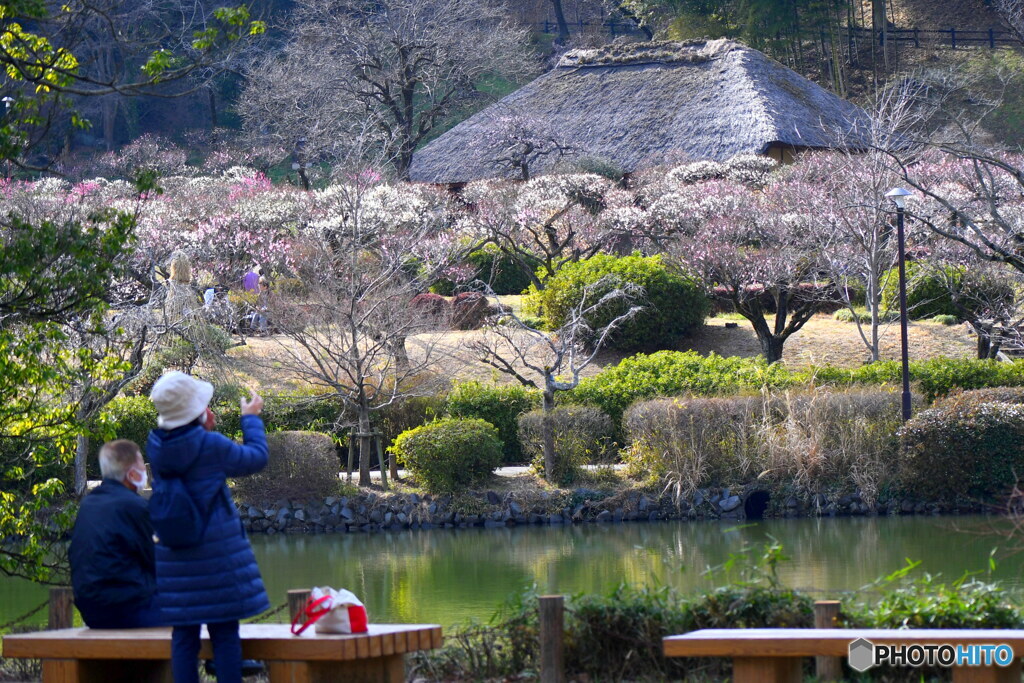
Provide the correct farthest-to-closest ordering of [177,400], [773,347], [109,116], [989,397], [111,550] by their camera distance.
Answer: [109,116]
[773,347]
[989,397]
[111,550]
[177,400]

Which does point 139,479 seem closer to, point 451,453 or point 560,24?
point 451,453

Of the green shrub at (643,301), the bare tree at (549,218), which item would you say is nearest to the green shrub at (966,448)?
the green shrub at (643,301)

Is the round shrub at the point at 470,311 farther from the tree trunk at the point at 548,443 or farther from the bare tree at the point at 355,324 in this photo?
the tree trunk at the point at 548,443

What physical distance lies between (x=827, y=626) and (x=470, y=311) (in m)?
19.2

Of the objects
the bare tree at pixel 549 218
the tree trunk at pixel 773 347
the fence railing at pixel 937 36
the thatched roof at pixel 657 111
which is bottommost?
the tree trunk at pixel 773 347

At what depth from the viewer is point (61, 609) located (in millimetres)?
6105

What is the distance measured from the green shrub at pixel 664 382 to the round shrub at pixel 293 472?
12.8 ft

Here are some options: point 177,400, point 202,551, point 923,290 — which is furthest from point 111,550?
point 923,290

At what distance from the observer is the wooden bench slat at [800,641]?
491cm

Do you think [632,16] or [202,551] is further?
[632,16]

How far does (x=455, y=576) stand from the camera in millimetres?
12312

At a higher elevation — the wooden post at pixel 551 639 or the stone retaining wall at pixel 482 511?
the wooden post at pixel 551 639

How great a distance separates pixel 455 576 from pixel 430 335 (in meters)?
11.5

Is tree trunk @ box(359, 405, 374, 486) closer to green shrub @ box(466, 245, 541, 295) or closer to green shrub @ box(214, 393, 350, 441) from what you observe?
green shrub @ box(214, 393, 350, 441)
